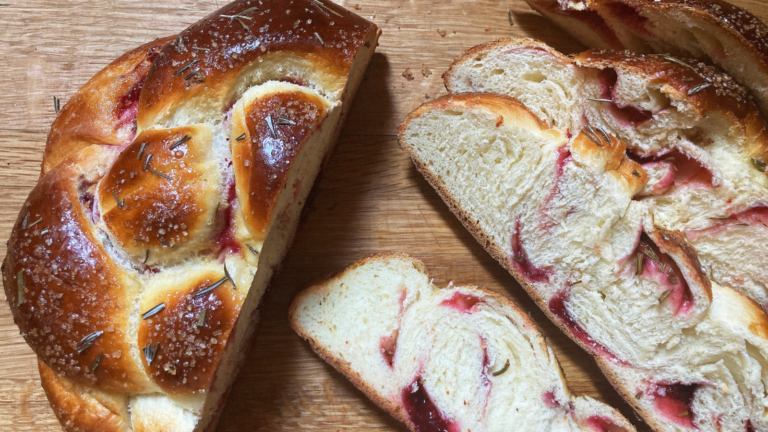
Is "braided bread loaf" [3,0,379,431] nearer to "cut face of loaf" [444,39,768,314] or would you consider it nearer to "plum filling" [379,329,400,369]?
"plum filling" [379,329,400,369]

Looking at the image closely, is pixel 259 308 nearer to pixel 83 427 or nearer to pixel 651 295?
pixel 83 427

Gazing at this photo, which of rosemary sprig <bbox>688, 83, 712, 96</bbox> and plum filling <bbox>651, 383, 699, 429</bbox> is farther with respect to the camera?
plum filling <bbox>651, 383, 699, 429</bbox>

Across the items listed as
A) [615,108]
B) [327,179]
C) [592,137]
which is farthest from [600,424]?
[327,179]

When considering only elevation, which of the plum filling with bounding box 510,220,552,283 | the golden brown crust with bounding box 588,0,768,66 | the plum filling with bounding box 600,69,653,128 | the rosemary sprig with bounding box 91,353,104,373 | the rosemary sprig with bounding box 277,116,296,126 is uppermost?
the golden brown crust with bounding box 588,0,768,66

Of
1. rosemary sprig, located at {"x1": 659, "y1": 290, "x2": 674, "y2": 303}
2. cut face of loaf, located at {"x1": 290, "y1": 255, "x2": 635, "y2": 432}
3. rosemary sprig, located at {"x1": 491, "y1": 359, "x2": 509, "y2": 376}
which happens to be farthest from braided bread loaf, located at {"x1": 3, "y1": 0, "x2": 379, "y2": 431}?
rosemary sprig, located at {"x1": 659, "y1": 290, "x2": 674, "y2": 303}

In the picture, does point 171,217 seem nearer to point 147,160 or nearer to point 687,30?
point 147,160

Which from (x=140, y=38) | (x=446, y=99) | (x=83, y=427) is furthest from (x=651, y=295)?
(x=140, y=38)

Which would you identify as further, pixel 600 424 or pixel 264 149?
pixel 600 424
